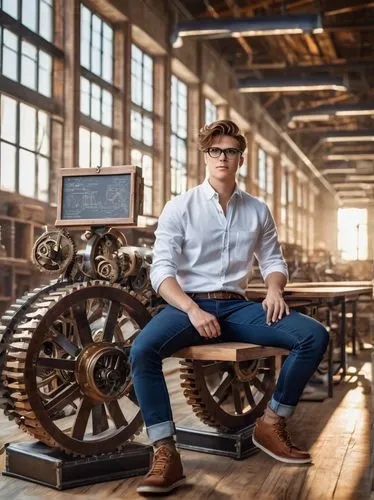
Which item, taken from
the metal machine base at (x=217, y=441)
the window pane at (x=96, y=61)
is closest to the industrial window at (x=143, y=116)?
the window pane at (x=96, y=61)

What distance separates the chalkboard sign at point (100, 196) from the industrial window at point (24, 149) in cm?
520

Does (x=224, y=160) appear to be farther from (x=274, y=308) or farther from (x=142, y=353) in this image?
(x=142, y=353)

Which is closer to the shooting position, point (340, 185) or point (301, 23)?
point (301, 23)

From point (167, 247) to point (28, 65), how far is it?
6.66 m

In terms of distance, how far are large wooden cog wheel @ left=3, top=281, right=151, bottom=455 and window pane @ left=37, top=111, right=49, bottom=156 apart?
6.40 m

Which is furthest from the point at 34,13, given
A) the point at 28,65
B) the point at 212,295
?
the point at 212,295

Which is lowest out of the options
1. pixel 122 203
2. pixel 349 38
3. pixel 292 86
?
pixel 122 203

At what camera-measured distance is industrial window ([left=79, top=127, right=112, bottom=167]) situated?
427 inches

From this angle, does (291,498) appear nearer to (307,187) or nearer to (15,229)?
(15,229)

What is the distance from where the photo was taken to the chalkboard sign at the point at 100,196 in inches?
142

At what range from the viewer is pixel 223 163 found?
11.4 feet

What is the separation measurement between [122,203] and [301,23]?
23.4 ft

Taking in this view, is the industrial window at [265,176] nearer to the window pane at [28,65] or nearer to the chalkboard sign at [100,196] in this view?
the window pane at [28,65]

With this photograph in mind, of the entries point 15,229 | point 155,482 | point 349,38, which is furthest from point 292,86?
point 155,482
